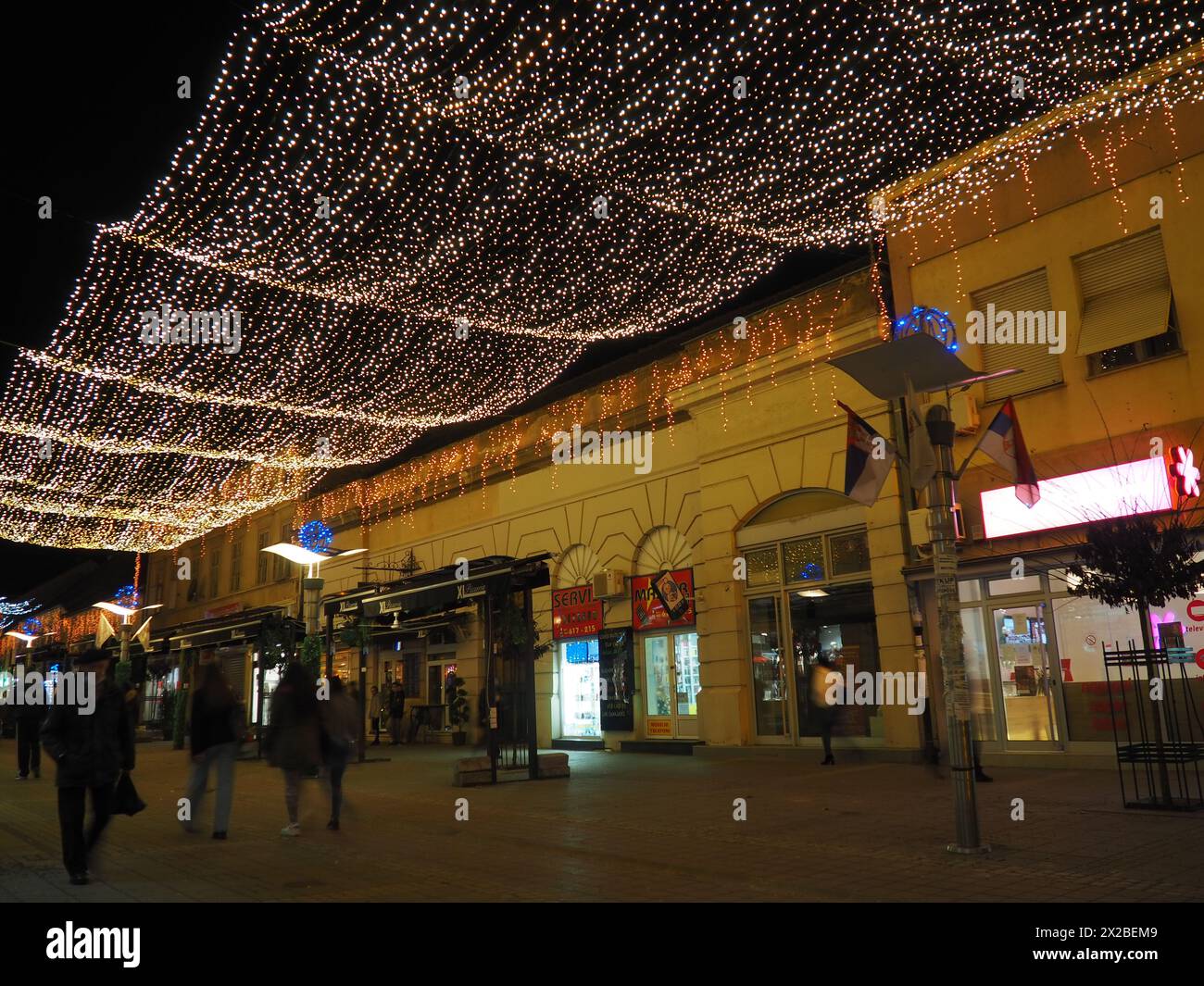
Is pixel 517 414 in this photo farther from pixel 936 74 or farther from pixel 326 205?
pixel 936 74

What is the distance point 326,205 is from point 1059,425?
10.2 m

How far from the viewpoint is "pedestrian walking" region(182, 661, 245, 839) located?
1019 centimetres

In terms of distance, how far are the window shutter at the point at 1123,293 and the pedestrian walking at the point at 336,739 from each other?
10856 millimetres

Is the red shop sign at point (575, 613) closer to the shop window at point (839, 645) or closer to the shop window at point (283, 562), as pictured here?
the shop window at point (839, 645)

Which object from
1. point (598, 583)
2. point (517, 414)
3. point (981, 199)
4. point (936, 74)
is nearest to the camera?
point (936, 74)

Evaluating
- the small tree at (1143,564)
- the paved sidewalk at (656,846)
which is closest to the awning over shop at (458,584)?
the paved sidewalk at (656,846)

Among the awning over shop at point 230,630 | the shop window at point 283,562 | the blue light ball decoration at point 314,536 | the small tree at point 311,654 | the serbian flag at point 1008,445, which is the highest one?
the shop window at point 283,562

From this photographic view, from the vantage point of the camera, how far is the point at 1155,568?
970cm

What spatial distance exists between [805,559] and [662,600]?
349 cm

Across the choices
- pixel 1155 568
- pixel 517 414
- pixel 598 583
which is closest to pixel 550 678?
pixel 598 583

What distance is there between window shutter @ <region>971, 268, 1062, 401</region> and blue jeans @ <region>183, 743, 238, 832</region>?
1135 cm

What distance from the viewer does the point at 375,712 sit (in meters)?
27.0

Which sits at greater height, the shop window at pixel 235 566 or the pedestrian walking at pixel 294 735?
the shop window at pixel 235 566

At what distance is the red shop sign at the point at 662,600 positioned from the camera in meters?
18.7
